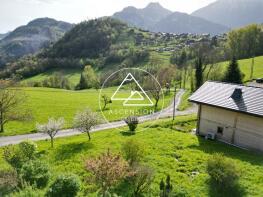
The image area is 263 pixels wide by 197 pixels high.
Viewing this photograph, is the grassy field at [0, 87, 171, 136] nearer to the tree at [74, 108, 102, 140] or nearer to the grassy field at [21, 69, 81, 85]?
the tree at [74, 108, 102, 140]

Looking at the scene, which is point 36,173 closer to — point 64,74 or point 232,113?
point 232,113

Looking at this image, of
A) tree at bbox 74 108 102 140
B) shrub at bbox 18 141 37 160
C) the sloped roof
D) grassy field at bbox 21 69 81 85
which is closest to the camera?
shrub at bbox 18 141 37 160

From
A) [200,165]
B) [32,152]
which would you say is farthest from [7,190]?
[200,165]

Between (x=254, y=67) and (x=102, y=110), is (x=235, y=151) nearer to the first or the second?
(x=102, y=110)

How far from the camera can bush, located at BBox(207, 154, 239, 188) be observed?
20219mm

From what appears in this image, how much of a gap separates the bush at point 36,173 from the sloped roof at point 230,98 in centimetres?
1927

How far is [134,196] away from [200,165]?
7471mm

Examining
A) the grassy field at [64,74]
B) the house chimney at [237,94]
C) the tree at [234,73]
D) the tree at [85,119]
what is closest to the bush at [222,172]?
the house chimney at [237,94]

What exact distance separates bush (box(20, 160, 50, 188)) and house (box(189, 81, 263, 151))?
63.2ft

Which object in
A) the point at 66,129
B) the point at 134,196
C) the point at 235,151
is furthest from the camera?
the point at 66,129

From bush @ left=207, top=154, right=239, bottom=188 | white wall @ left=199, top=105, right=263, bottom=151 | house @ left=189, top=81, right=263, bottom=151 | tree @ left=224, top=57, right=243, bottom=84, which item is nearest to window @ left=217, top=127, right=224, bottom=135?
house @ left=189, top=81, right=263, bottom=151

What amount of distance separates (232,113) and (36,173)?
817 inches

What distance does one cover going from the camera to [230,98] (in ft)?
103

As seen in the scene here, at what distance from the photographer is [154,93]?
6291 cm
